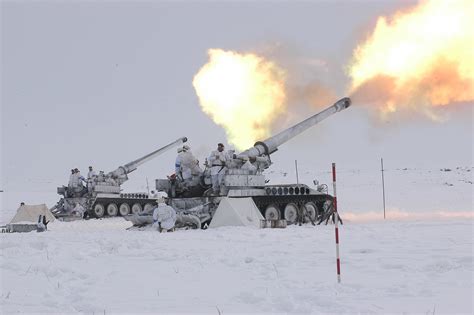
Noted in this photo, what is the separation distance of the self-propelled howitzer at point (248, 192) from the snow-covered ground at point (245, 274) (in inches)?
247

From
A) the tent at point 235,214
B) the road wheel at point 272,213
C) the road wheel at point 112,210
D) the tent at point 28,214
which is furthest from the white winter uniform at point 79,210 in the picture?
the tent at point 235,214

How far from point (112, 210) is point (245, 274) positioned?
26.1 metres

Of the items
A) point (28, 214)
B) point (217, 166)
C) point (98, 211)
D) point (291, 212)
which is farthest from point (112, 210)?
point (291, 212)

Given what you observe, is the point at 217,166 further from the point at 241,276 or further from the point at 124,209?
the point at 124,209

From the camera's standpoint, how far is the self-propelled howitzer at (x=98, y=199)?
3253 centimetres

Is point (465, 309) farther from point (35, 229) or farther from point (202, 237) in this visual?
point (35, 229)

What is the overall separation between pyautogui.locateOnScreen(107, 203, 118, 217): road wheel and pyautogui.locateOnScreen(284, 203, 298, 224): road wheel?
585 inches

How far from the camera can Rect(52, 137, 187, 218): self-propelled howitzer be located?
107 feet

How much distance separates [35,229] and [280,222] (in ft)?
26.9

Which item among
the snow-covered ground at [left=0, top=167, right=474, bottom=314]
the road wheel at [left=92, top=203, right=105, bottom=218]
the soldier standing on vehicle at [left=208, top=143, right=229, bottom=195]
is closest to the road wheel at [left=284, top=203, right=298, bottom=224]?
the soldier standing on vehicle at [left=208, top=143, right=229, bottom=195]

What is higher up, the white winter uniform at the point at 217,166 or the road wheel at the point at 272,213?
the white winter uniform at the point at 217,166

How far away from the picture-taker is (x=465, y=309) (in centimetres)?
591

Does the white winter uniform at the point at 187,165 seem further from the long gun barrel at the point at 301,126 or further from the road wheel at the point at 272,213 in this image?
the road wheel at the point at 272,213

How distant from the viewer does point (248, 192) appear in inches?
→ 820
